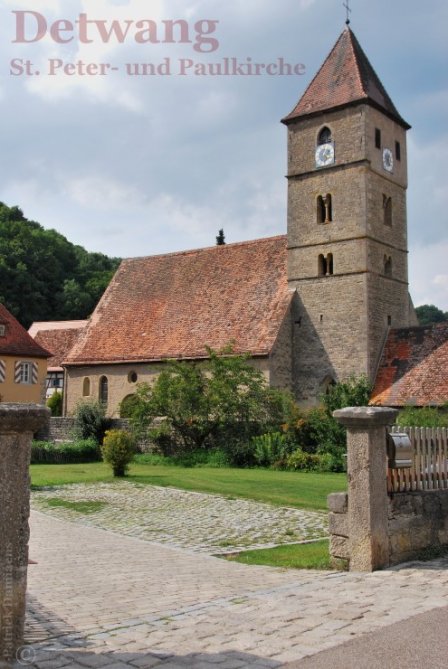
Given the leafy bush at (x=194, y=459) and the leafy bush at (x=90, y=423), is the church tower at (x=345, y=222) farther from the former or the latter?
the leafy bush at (x=90, y=423)

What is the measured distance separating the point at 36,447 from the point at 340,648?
2701 centimetres

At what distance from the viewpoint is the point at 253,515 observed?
47.9 ft

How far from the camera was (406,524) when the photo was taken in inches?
369

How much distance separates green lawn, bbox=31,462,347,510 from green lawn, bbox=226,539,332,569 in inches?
197

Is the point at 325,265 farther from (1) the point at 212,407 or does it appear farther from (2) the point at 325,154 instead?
(1) the point at 212,407

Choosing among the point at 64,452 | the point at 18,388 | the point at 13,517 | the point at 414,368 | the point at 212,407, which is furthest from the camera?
the point at 18,388

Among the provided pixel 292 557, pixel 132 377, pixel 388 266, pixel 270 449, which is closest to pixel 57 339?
pixel 132 377

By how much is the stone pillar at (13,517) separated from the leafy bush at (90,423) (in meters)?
28.6

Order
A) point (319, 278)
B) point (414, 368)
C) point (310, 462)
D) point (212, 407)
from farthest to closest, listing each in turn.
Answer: point (319, 278)
point (414, 368)
point (212, 407)
point (310, 462)

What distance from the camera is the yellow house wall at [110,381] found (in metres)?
37.2

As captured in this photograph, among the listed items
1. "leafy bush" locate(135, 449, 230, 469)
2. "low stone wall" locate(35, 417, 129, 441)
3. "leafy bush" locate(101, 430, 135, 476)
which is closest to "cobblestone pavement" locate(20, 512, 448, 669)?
"leafy bush" locate(101, 430, 135, 476)

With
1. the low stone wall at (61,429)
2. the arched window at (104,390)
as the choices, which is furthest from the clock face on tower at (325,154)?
the arched window at (104,390)

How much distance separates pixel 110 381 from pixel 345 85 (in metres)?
19.4

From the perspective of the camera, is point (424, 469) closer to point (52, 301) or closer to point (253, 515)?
point (253, 515)
